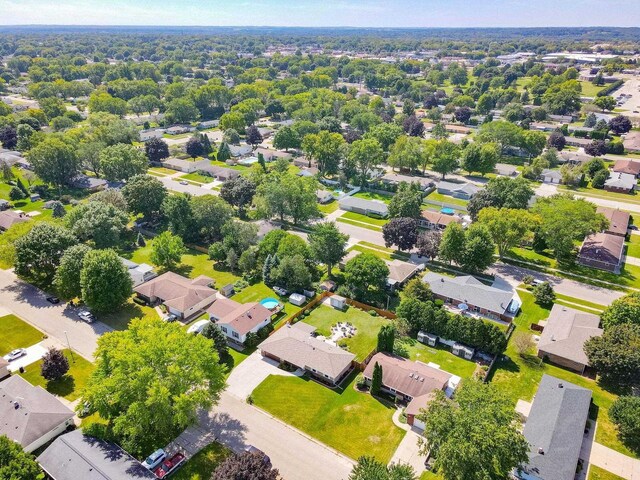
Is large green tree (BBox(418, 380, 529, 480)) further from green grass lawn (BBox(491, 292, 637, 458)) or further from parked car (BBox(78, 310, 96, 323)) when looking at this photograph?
parked car (BBox(78, 310, 96, 323))

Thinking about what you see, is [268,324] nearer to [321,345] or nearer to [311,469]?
[321,345]

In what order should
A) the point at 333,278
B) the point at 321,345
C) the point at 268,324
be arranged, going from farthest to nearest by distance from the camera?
1. the point at 333,278
2. the point at 268,324
3. the point at 321,345

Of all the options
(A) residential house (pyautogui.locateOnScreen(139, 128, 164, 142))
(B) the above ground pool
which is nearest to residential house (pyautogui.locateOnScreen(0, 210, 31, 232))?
(B) the above ground pool

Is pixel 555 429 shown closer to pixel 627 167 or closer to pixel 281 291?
pixel 281 291

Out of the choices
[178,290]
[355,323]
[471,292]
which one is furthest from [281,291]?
[471,292]

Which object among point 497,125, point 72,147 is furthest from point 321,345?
point 497,125
